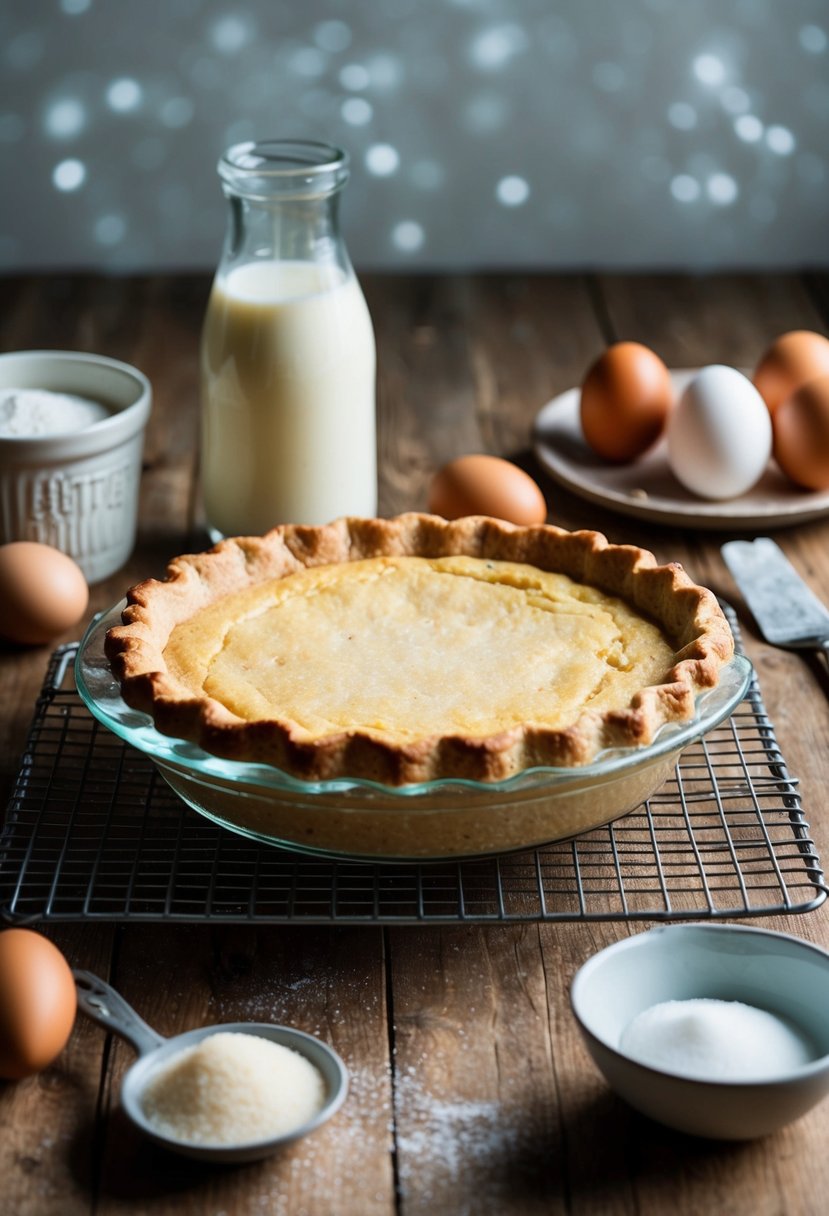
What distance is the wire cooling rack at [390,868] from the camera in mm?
1539

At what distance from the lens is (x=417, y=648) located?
181cm

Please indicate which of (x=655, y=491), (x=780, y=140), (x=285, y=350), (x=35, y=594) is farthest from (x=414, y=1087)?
(x=780, y=140)

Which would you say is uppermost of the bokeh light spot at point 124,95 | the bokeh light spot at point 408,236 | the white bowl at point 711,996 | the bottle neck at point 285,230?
the bottle neck at point 285,230

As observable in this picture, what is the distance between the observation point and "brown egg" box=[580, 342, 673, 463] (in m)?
2.71

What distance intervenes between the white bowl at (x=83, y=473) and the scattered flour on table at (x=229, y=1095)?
1.24 m

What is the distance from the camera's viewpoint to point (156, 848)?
1.67 metres

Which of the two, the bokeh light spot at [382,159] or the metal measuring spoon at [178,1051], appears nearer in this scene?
the metal measuring spoon at [178,1051]

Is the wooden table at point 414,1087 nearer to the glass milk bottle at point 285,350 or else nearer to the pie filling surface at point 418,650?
the pie filling surface at point 418,650

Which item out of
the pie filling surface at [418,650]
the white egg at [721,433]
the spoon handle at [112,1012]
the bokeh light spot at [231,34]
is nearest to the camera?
the spoon handle at [112,1012]

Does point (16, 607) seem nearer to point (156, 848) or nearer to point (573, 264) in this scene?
point (156, 848)

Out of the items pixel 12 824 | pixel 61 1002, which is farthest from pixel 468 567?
pixel 61 1002

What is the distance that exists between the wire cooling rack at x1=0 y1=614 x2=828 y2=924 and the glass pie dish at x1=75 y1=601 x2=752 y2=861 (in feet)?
0.15

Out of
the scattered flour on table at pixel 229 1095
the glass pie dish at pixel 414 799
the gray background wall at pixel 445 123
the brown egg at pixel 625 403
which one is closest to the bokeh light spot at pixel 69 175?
the gray background wall at pixel 445 123

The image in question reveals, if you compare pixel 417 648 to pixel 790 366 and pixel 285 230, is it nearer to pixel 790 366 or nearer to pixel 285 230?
pixel 285 230
